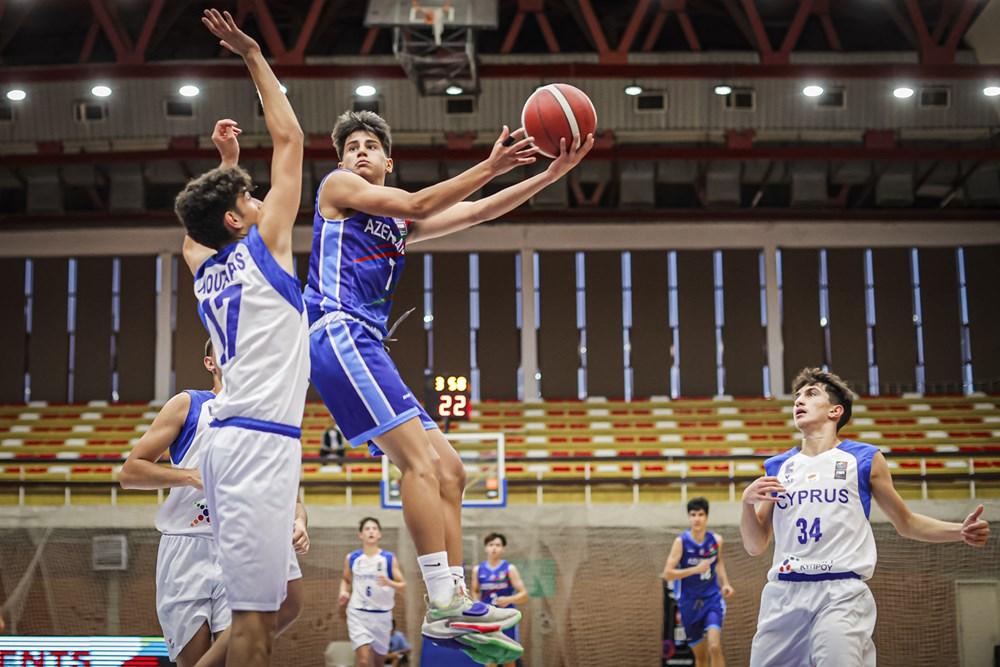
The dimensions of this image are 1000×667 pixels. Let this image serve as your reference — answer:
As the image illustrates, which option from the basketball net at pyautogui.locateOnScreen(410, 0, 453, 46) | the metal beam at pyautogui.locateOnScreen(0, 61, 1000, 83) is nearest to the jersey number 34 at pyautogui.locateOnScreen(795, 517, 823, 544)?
the basketball net at pyautogui.locateOnScreen(410, 0, 453, 46)

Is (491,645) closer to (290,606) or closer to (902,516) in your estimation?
(290,606)

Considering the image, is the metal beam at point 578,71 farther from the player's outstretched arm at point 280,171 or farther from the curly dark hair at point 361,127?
the player's outstretched arm at point 280,171

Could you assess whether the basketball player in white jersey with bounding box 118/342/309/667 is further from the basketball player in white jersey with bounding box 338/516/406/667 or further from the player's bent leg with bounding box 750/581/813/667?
the basketball player in white jersey with bounding box 338/516/406/667

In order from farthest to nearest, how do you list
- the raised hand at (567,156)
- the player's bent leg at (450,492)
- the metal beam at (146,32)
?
the metal beam at (146,32) → the raised hand at (567,156) → the player's bent leg at (450,492)

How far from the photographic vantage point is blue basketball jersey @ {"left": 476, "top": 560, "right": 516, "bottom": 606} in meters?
12.0

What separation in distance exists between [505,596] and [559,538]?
35.5 inches

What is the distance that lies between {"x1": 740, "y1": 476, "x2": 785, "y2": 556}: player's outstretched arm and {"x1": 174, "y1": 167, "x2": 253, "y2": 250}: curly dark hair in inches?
125

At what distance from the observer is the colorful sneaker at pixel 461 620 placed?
13.8 ft

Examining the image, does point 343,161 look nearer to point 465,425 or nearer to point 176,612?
point 176,612

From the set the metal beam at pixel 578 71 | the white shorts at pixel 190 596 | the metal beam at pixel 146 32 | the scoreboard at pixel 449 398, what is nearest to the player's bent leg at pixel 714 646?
the scoreboard at pixel 449 398

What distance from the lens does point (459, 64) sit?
1644cm

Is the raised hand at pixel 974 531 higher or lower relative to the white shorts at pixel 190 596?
higher

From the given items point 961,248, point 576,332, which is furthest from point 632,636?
point 961,248

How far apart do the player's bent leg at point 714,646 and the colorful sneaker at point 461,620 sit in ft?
24.6
